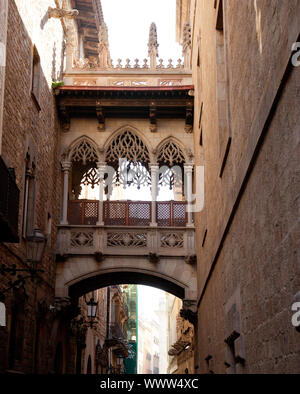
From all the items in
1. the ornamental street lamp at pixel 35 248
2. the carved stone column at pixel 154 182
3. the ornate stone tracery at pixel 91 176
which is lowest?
the ornamental street lamp at pixel 35 248

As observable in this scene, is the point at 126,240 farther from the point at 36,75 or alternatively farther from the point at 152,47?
the point at 152,47

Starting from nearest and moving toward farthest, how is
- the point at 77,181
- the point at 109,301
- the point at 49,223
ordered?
the point at 49,223 < the point at 77,181 < the point at 109,301

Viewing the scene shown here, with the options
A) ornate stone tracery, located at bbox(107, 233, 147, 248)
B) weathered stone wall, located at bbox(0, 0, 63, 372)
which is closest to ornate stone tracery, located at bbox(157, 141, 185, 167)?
ornate stone tracery, located at bbox(107, 233, 147, 248)

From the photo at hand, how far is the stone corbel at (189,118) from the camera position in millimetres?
16578

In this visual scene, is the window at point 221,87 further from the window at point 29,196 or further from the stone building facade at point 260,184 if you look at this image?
the window at point 29,196

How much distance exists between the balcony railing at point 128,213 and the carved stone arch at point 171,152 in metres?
1.17

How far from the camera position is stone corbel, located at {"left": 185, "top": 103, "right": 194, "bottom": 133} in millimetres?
16578

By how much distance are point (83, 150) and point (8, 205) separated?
8.21 metres

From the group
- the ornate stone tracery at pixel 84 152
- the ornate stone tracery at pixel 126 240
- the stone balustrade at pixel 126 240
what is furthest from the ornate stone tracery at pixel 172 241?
the ornate stone tracery at pixel 84 152

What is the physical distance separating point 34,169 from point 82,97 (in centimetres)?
364

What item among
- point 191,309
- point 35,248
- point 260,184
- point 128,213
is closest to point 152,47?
point 128,213
